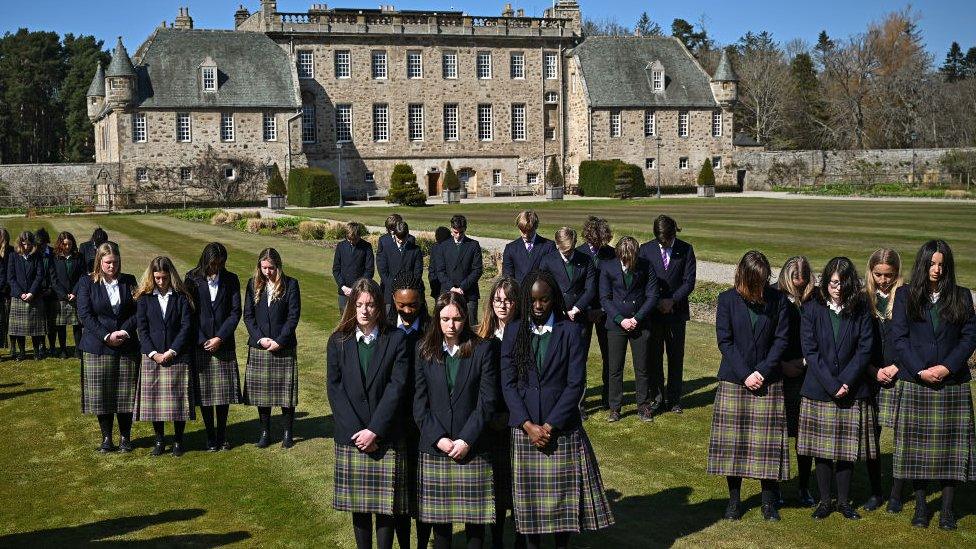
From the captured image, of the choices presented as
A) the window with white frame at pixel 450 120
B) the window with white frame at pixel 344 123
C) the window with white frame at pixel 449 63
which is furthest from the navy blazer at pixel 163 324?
the window with white frame at pixel 449 63

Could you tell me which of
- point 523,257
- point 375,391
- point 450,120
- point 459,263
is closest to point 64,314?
point 459,263

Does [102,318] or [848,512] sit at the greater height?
[102,318]

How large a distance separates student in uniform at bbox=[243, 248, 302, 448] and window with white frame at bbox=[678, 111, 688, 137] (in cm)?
6328

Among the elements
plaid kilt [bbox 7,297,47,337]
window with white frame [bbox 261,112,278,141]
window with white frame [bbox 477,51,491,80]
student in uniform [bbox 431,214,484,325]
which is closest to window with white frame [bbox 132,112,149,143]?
window with white frame [bbox 261,112,278,141]

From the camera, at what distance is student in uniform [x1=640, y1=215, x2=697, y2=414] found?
1078cm

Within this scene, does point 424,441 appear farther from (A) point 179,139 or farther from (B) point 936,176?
(B) point 936,176

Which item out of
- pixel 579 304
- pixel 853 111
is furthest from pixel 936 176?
pixel 579 304

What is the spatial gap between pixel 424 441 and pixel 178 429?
4165 millimetres

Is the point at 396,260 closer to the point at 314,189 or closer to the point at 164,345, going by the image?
the point at 164,345

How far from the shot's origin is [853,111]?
86250mm

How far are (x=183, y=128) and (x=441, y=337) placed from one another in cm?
5811

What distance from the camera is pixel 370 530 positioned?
6621mm

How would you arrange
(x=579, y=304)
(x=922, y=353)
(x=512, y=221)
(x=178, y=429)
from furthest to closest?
(x=512, y=221), (x=579, y=304), (x=178, y=429), (x=922, y=353)

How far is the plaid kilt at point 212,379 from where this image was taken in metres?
9.60
